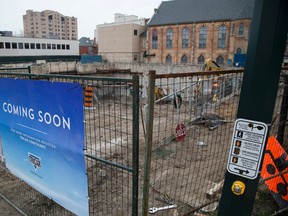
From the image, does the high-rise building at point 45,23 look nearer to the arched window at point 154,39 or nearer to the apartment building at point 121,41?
the apartment building at point 121,41

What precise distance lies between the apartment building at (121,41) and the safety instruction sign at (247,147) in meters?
53.2

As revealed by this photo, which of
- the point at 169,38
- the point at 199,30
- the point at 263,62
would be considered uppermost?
the point at 199,30

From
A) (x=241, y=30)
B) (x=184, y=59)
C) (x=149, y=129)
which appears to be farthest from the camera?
(x=184, y=59)

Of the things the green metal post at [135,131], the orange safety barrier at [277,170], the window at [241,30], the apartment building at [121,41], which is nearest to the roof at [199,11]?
the window at [241,30]

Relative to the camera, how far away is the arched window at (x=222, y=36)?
43.1 meters

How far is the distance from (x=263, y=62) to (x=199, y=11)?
50.6 metres

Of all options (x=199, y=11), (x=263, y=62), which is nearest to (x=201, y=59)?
(x=199, y=11)

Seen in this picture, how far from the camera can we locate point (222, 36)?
4347 cm

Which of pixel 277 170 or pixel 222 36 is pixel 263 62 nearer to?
pixel 277 170

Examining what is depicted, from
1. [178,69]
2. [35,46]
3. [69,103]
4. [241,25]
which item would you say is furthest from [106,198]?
[35,46]

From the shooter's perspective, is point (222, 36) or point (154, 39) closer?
point (222, 36)

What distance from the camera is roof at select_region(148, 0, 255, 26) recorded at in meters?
41.8

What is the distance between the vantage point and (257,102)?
1.57 metres

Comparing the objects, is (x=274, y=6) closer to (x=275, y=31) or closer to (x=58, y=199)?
(x=275, y=31)
